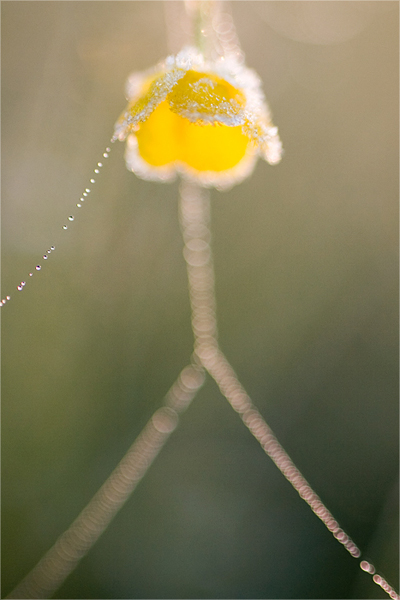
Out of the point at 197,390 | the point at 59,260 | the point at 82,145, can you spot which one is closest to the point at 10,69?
the point at 82,145

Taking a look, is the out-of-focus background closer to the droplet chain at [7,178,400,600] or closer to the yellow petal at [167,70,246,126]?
the droplet chain at [7,178,400,600]

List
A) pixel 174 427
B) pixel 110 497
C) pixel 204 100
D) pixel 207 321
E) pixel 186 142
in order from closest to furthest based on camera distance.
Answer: pixel 204 100, pixel 186 142, pixel 110 497, pixel 174 427, pixel 207 321

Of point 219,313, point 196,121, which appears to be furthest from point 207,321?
point 196,121

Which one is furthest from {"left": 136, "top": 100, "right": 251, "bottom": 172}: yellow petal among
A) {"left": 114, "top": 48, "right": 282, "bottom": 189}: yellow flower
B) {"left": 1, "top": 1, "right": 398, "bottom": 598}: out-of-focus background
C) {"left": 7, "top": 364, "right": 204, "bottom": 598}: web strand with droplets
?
{"left": 7, "top": 364, "right": 204, "bottom": 598}: web strand with droplets

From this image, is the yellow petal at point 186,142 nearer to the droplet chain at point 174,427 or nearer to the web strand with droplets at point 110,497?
the droplet chain at point 174,427

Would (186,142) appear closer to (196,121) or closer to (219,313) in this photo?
(196,121)

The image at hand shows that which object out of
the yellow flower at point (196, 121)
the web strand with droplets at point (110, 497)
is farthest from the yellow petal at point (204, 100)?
the web strand with droplets at point (110, 497)
